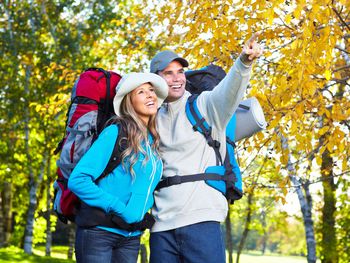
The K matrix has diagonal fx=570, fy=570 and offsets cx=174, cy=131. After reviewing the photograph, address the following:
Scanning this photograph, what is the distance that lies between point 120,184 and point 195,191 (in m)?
0.41

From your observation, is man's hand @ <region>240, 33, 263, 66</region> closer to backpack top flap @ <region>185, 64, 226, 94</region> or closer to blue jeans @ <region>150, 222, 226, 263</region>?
backpack top flap @ <region>185, 64, 226, 94</region>

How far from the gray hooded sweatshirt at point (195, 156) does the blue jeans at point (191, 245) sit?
0.13 feet

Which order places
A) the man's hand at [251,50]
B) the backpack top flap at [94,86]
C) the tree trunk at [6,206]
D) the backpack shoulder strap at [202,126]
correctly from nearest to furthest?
the man's hand at [251,50]
the backpack shoulder strap at [202,126]
the backpack top flap at [94,86]
the tree trunk at [6,206]

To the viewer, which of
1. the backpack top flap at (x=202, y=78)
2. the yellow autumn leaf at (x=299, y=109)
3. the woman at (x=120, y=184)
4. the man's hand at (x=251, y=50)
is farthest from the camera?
the yellow autumn leaf at (x=299, y=109)

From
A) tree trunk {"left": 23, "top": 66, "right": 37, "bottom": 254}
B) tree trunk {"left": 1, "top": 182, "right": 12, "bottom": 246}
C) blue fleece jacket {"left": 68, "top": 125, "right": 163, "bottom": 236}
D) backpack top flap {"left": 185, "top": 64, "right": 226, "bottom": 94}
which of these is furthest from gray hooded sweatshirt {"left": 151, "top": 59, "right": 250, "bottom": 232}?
tree trunk {"left": 1, "top": 182, "right": 12, "bottom": 246}

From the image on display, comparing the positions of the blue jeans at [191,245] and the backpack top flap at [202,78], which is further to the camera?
the backpack top flap at [202,78]

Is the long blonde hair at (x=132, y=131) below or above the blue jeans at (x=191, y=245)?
above

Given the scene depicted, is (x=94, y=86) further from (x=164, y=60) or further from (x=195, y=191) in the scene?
(x=195, y=191)

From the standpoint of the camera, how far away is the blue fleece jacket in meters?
3.06

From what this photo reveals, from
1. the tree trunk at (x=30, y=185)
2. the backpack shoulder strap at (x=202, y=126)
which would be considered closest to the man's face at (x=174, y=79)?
the backpack shoulder strap at (x=202, y=126)

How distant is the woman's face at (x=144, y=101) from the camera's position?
10.9 ft

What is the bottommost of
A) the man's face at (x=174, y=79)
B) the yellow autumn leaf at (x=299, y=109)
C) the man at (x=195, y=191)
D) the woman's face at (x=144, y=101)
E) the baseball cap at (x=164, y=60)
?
the man at (x=195, y=191)

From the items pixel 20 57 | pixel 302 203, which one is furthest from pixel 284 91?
pixel 20 57

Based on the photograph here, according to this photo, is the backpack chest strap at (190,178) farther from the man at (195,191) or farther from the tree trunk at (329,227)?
the tree trunk at (329,227)
